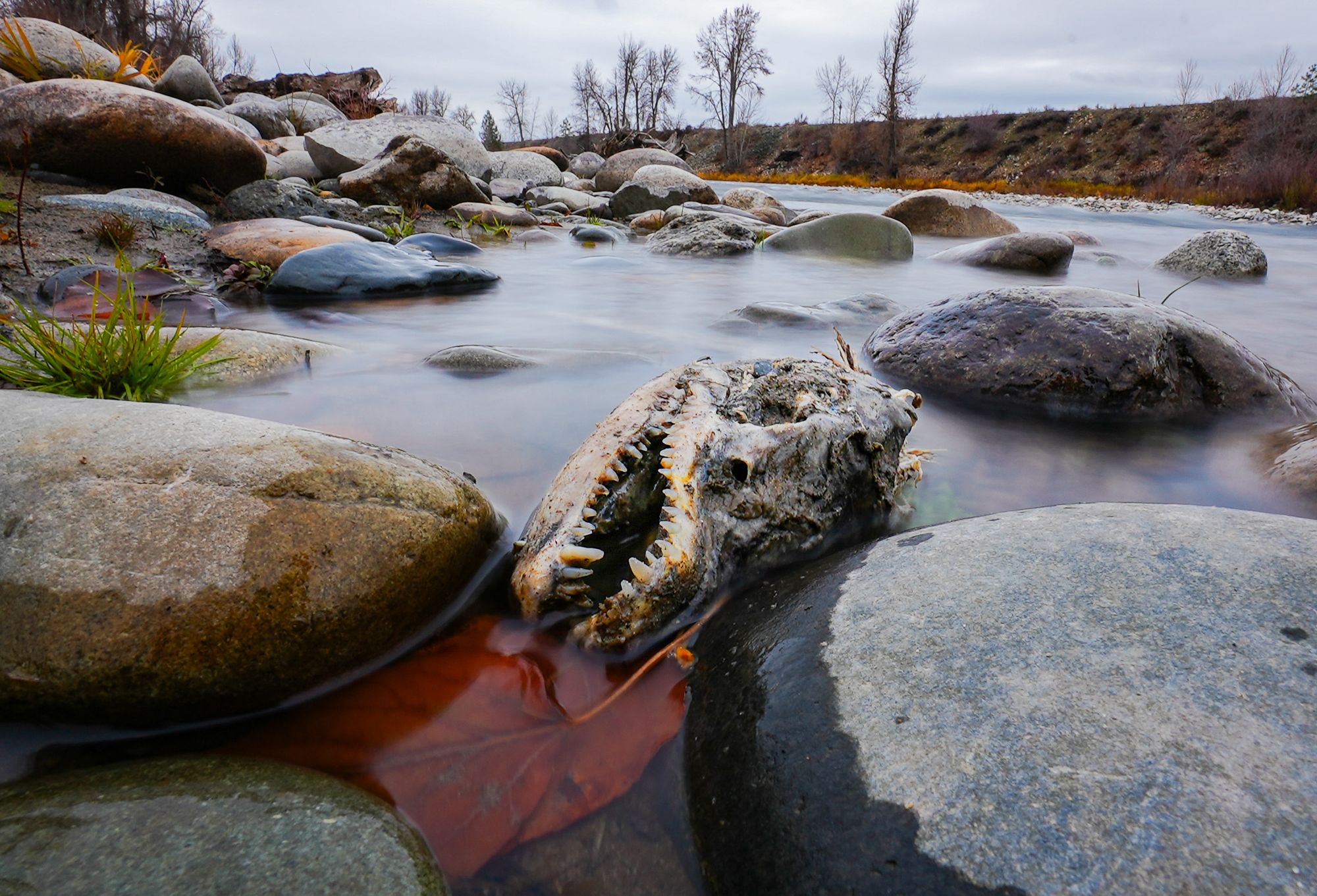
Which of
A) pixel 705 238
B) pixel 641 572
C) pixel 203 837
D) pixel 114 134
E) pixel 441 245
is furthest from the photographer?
pixel 705 238

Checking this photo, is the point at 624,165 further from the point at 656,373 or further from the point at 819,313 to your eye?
the point at 656,373

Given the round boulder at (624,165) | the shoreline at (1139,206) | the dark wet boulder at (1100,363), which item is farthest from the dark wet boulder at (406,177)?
the shoreline at (1139,206)

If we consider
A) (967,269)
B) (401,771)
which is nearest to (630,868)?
(401,771)

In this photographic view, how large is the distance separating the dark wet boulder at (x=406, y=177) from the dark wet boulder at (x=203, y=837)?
33.2ft

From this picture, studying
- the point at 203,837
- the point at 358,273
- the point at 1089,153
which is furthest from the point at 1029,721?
the point at 1089,153

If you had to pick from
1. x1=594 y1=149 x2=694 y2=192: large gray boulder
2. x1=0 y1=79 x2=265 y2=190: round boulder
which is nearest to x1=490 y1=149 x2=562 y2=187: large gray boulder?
x1=594 y1=149 x2=694 y2=192: large gray boulder

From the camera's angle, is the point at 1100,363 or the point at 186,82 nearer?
the point at 1100,363

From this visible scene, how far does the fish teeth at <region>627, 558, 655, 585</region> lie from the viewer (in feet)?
5.32

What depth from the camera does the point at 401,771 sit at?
135 cm

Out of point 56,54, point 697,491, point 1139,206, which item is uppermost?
point 56,54

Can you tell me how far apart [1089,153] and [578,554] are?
4605cm

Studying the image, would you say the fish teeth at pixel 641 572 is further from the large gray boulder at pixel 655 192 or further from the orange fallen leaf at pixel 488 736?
the large gray boulder at pixel 655 192

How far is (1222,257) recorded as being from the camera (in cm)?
796

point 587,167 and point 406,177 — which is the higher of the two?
point 587,167
